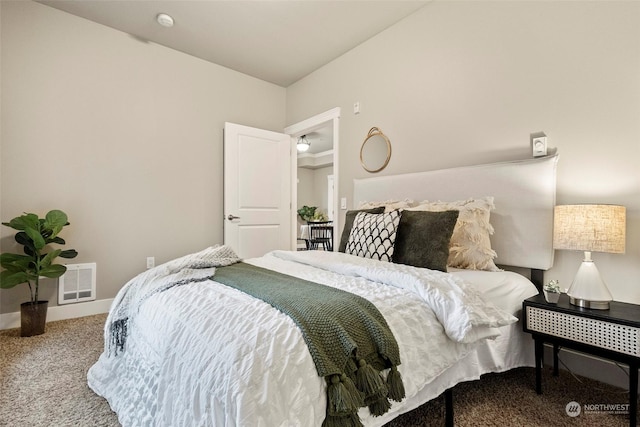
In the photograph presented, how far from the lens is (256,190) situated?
387cm

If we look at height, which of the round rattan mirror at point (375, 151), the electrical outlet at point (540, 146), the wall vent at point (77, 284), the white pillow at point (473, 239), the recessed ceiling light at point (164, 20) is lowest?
the wall vent at point (77, 284)

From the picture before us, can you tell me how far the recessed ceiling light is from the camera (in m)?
2.86

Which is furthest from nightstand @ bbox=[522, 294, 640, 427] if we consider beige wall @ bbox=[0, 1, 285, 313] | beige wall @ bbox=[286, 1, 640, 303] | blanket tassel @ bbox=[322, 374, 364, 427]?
beige wall @ bbox=[0, 1, 285, 313]

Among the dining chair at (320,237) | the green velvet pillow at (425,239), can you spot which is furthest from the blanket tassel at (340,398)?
the dining chair at (320,237)

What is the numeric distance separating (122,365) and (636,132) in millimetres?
2881

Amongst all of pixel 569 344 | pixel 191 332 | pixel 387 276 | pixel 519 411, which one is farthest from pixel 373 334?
pixel 569 344

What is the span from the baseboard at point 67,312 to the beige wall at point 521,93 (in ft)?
9.27

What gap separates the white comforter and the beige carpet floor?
14 cm

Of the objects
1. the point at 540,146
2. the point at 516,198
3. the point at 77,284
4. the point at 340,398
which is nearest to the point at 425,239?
the point at 516,198

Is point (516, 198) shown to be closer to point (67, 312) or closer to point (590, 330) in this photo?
point (590, 330)

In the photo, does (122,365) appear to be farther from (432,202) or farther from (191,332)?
(432,202)

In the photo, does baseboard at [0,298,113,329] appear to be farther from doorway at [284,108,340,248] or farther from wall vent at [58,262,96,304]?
doorway at [284,108,340,248]

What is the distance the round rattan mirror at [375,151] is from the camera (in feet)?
9.93

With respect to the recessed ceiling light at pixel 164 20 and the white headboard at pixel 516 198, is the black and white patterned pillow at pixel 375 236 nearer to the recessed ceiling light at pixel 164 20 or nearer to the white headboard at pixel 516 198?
the white headboard at pixel 516 198
